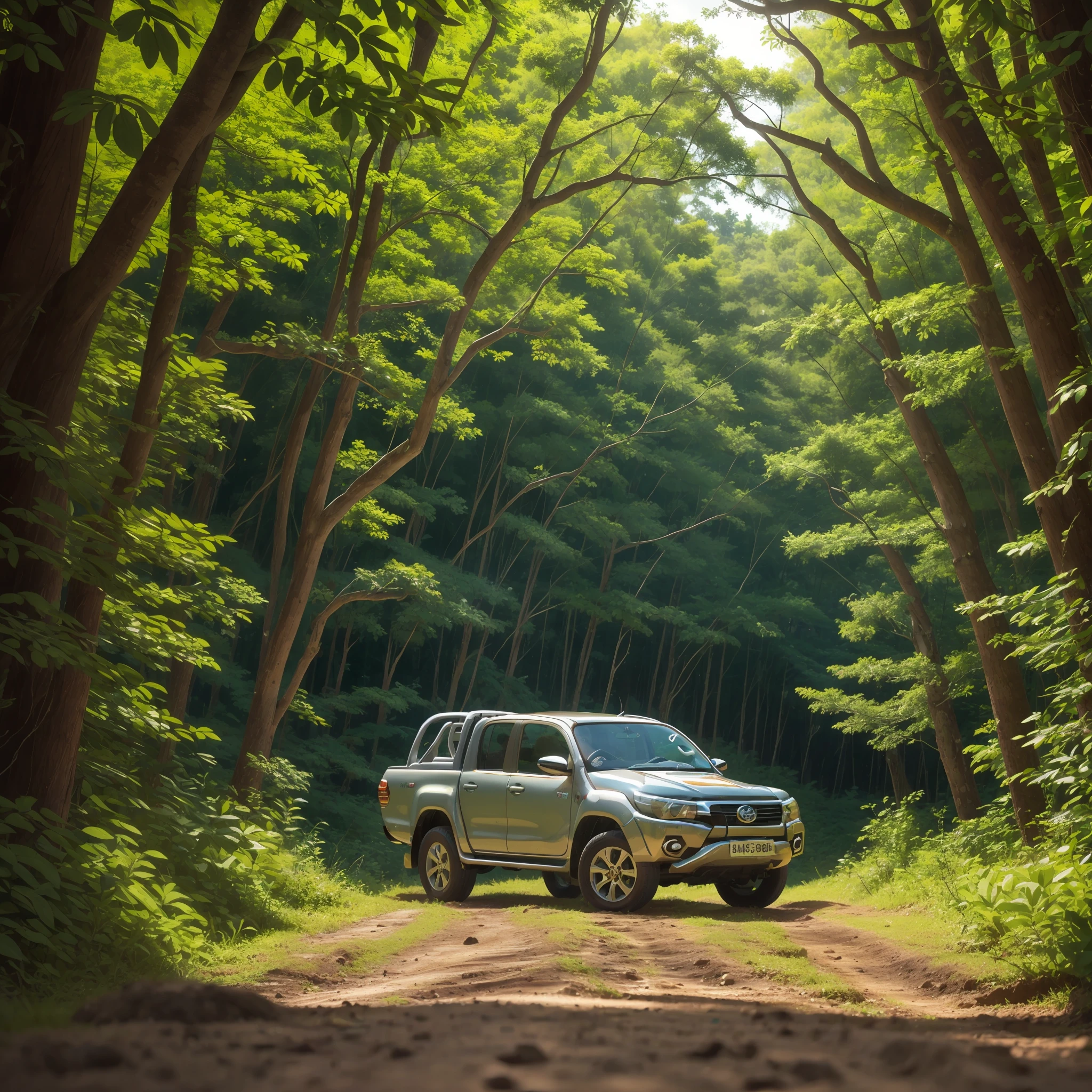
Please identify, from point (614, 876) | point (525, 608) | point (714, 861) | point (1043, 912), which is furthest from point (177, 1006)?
point (525, 608)

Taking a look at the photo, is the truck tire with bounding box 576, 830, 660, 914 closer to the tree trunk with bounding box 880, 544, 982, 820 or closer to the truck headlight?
the truck headlight

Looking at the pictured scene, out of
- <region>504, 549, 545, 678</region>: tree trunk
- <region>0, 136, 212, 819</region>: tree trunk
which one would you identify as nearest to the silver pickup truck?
<region>0, 136, 212, 819</region>: tree trunk

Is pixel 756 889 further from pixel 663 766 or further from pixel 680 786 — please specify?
pixel 680 786

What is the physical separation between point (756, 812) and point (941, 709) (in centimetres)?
752

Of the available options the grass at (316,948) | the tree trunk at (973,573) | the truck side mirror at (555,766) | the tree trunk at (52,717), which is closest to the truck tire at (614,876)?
the truck side mirror at (555,766)

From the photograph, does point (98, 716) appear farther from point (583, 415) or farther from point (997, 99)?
point (583, 415)

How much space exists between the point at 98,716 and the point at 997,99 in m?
7.47

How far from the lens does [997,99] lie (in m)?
7.06

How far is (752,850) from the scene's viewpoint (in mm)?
9297

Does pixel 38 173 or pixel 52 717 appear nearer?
pixel 38 173

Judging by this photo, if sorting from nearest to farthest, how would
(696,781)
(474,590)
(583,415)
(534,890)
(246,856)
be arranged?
(246,856), (696,781), (534,890), (474,590), (583,415)

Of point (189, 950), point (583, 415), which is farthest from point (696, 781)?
point (583, 415)

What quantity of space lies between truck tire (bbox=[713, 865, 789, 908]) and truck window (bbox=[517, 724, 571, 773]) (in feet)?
6.75

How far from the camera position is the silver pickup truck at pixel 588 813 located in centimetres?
912
